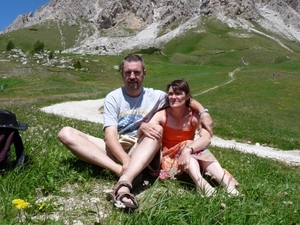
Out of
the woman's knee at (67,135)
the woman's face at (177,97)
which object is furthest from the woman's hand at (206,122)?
the woman's knee at (67,135)

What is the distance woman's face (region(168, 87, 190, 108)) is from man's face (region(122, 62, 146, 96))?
0.74m

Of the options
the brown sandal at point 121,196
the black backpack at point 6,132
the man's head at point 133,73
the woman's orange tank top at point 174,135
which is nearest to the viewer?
the brown sandal at point 121,196

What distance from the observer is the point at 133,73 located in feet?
23.5

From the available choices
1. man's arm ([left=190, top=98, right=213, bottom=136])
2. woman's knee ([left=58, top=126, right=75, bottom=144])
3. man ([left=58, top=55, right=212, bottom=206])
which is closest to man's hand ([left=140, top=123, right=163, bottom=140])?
man ([left=58, top=55, right=212, bottom=206])

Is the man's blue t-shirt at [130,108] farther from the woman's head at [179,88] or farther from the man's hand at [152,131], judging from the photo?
the man's hand at [152,131]

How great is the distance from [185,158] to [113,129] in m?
1.62

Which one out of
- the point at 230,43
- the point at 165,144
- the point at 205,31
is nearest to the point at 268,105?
the point at 165,144

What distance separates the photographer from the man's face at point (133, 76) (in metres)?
7.17

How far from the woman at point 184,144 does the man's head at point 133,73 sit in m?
0.68

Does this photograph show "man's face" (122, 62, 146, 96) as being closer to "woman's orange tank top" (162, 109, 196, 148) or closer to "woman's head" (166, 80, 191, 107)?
"woman's head" (166, 80, 191, 107)

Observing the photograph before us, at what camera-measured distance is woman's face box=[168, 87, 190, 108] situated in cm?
700

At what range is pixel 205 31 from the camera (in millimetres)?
187125

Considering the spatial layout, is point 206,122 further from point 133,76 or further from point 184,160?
point 133,76

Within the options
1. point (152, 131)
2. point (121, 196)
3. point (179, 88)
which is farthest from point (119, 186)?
point (179, 88)
